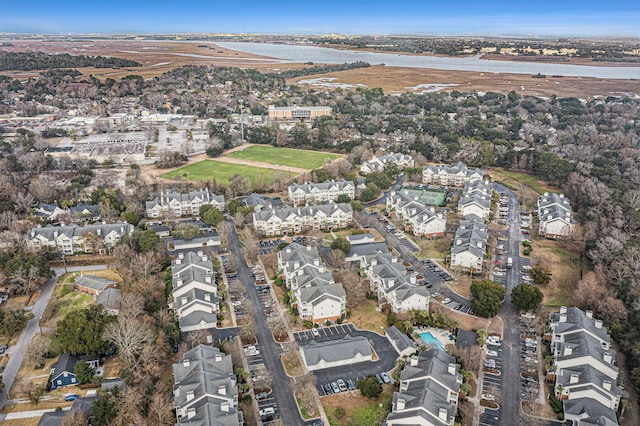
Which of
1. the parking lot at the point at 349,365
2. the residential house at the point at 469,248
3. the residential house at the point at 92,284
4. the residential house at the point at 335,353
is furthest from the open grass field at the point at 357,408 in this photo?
the residential house at the point at 92,284

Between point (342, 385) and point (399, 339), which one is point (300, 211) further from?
point (342, 385)

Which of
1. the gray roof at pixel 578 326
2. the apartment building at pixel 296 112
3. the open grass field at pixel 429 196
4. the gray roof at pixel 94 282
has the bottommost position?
the gray roof at pixel 94 282

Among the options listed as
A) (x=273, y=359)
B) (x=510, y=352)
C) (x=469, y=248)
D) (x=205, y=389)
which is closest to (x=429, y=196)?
(x=469, y=248)

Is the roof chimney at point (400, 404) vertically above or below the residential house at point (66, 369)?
above

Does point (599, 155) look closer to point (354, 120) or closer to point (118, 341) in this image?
point (354, 120)

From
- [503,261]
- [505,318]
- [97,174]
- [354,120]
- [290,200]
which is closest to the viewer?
[505,318]

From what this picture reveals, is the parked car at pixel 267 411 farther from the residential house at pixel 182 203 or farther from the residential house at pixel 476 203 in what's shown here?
the residential house at pixel 476 203

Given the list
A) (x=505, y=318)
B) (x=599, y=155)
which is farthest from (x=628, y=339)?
(x=599, y=155)
